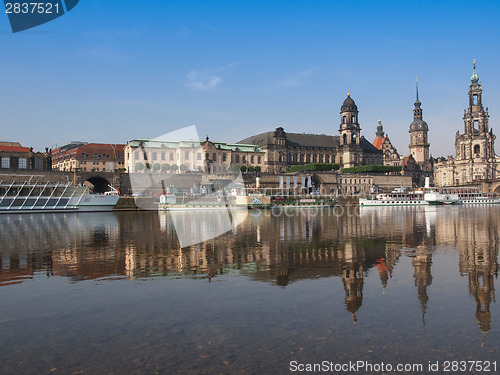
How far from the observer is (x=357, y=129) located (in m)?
118

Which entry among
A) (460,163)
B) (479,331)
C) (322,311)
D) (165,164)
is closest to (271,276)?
(322,311)

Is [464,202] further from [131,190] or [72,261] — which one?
[72,261]

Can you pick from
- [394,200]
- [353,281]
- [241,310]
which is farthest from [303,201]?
[241,310]

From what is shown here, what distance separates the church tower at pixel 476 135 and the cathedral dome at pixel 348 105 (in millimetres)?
40441

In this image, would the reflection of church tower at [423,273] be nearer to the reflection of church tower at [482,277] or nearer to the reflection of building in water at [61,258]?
the reflection of church tower at [482,277]

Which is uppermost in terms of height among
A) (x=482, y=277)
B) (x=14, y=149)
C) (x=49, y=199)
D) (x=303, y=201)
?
(x=14, y=149)

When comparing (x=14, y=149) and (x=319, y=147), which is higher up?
(x=319, y=147)

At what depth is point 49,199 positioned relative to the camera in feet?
204

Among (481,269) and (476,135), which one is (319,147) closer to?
(476,135)

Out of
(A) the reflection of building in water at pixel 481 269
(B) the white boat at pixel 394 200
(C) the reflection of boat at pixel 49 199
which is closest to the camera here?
(A) the reflection of building in water at pixel 481 269

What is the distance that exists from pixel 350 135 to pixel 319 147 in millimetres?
8574

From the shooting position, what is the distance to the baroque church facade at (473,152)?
423 feet

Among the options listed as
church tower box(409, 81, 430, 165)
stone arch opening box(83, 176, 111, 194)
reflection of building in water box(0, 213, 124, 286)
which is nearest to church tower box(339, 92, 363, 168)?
church tower box(409, 81, 430, 165)

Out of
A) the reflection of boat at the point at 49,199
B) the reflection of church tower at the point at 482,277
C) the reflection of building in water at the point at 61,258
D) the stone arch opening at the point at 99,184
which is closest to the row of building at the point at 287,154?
the stone arch opening at the point at 99,184
